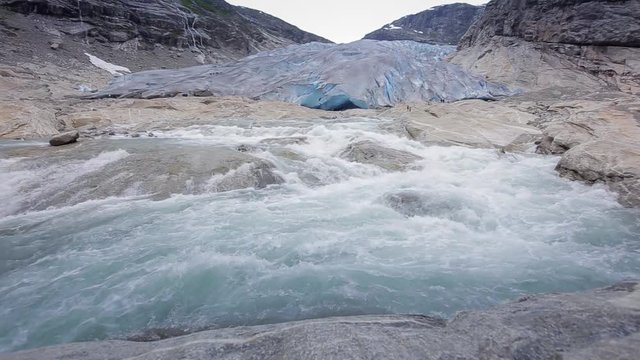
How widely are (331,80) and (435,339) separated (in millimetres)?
16773

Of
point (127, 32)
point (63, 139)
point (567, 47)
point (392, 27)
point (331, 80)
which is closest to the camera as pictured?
point (63, 139)

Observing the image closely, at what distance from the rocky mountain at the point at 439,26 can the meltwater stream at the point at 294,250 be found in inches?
2799

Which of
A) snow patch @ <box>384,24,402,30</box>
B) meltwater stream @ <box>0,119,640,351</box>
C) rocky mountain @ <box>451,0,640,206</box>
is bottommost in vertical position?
meltwater stream @ <box>0,119,640,351</box>

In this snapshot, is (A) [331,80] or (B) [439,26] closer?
(A) [331,80]

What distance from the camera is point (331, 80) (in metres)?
17.9

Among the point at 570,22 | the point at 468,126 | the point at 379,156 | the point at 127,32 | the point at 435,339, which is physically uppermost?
the point at 570,22

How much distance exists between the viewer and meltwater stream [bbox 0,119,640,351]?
3.25 metres

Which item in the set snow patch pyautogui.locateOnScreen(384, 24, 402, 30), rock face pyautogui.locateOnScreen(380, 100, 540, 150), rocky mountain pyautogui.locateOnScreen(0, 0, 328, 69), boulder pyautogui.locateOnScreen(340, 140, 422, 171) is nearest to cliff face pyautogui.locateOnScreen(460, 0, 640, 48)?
rock face pyautogui.locateOnScreen(380, 100, 540, 150)

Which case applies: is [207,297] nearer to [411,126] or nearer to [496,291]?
[496,291]

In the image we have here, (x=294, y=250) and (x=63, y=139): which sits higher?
(x=63, y=139)

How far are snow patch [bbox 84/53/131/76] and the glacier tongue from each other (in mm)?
8591

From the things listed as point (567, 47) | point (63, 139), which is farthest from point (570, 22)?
point (63, 139)

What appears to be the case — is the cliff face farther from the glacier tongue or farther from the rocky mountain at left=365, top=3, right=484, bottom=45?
the rocky mountain at left=365, top=3, right=484, bottom=45

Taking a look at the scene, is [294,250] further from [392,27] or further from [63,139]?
[392,27]
